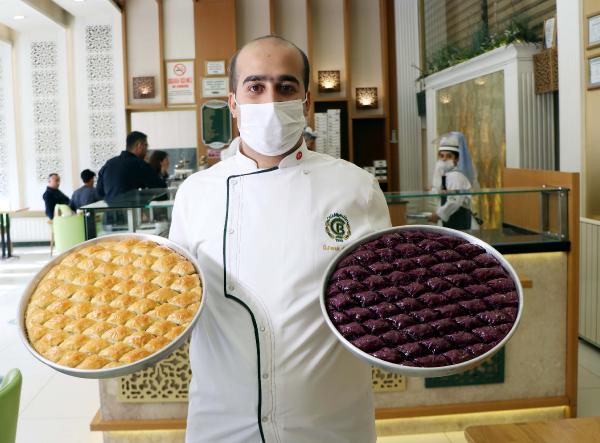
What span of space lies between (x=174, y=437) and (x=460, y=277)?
2.11 metres

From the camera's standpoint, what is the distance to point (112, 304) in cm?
150

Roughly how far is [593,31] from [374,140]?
18.7ft

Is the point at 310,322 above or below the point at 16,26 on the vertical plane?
below

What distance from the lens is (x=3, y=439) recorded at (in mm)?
1643

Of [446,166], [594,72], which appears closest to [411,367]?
[594,72]

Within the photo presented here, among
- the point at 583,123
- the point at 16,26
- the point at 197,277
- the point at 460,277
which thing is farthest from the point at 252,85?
the point at 16,26

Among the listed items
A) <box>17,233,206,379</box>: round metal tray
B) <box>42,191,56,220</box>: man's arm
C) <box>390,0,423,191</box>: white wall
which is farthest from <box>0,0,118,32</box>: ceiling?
<box>17,233,206,379</box>: round metal tray

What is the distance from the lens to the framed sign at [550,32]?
5.38 metres

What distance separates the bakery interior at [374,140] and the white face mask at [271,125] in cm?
85

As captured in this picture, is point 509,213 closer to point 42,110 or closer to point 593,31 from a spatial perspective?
point 593,31

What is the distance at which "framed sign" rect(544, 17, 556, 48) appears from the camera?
5.38 m

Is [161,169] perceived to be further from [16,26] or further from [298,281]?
[298,281]

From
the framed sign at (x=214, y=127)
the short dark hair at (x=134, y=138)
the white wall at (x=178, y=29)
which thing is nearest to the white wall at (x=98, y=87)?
the white wall at (x=178, y=29)

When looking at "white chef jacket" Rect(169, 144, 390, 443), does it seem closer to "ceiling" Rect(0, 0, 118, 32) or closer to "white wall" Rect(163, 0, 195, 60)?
"ceiling" Rect(0, 0, 118, 32)
